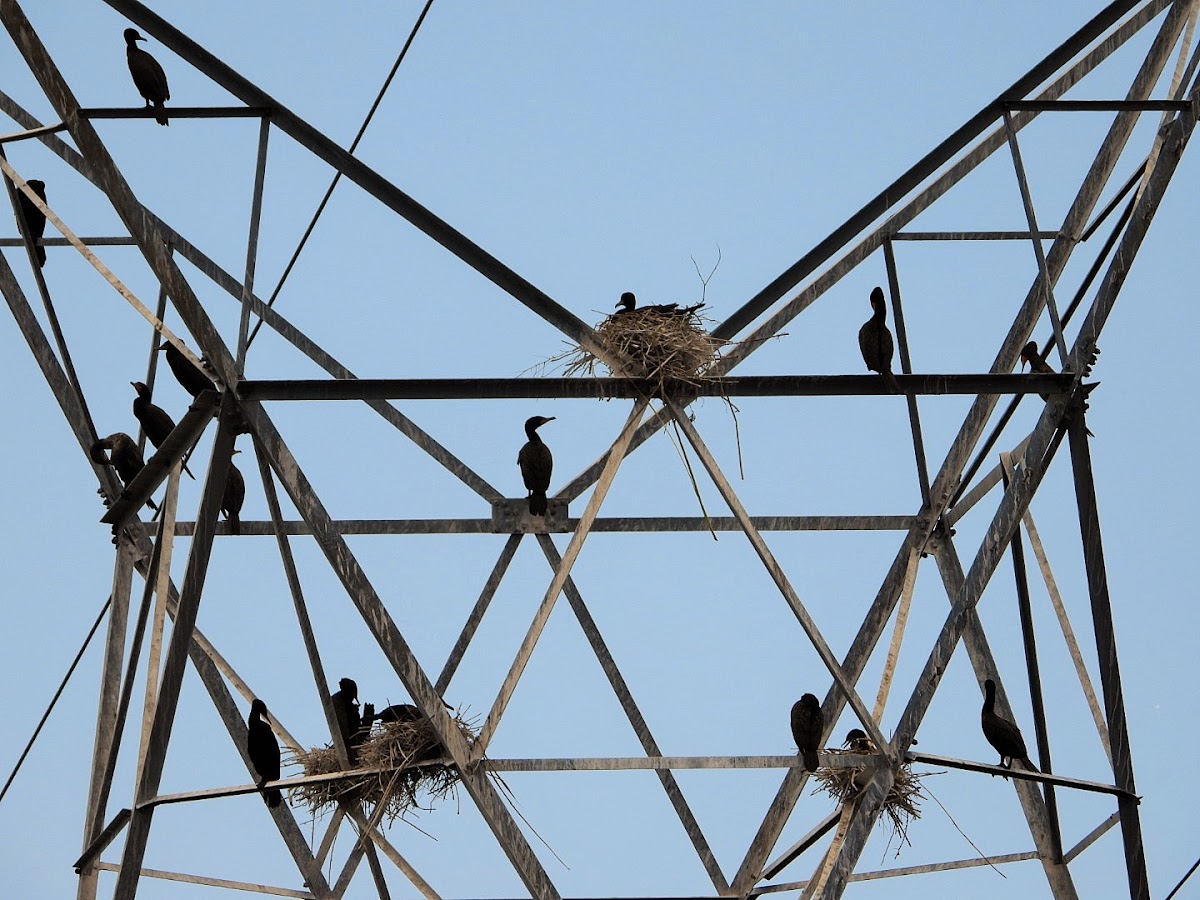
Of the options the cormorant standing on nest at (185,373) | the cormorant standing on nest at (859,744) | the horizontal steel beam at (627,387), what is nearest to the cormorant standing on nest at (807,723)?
the cormorant standing on nest at (859,744)

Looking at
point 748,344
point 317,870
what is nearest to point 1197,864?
point 748,344

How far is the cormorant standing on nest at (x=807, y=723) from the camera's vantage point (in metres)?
10.9

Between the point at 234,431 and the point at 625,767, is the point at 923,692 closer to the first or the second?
the point at 625,767

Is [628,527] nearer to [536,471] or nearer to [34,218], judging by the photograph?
[536,471]

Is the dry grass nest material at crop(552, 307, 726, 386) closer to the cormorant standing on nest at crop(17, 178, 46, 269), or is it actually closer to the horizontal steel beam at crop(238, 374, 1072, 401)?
the horizontal steel beam at crop(238, 374, 1072, 401)

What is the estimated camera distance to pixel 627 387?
9.22 m

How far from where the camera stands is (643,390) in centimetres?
920

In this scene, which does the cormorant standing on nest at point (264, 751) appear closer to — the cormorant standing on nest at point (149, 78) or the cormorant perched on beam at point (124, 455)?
the cormorant perched on beam at point (124, 455)

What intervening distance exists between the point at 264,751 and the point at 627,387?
300 centimetres

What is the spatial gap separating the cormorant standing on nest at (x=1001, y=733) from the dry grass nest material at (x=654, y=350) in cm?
325

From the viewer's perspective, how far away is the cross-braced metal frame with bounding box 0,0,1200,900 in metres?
8.62

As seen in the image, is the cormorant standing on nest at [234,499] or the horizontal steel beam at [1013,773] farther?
the cormorant standing on nest at [234,499]

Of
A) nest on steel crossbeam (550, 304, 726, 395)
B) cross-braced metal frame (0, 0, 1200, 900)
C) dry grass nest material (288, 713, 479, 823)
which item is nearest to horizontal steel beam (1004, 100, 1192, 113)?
cross-braced metal frame (0, 0, 1200, 900)

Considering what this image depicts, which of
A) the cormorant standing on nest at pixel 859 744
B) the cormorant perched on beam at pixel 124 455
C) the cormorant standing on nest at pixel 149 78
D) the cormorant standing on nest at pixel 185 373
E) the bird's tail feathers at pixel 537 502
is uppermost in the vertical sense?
the cormorant standing on nest at pixel 149 78
